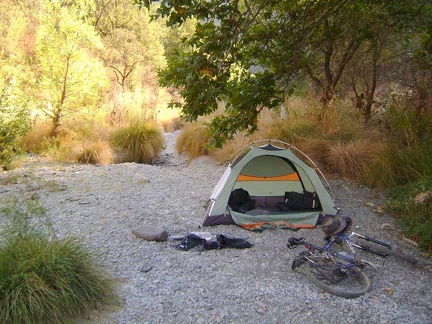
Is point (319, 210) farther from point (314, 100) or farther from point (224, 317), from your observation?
point (314, 100)

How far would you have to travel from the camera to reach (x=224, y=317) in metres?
3.30

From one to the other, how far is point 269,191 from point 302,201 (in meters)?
0.69

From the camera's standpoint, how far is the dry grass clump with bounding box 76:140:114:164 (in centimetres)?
1037

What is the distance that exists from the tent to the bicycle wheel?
4.67ft

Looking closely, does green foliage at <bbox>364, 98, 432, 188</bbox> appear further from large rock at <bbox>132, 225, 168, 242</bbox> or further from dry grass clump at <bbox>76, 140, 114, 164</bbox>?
dry grass clump at <bbox>76, 140, 114, 164</bbox>

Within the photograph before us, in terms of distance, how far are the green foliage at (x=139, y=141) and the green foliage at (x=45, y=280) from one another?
7.83 m

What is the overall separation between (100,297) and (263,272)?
5.54 feet

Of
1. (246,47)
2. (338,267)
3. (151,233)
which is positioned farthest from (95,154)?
(338,267)

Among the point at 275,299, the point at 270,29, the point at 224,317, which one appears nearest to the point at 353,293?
the point at 275,299

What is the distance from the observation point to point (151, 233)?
4.88 m

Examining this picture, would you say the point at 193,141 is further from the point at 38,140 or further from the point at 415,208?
the point at 415,208

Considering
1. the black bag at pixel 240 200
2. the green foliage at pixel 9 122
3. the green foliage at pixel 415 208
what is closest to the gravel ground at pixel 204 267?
the green foliage at pixel 415 208

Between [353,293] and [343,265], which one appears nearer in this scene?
[353,293]

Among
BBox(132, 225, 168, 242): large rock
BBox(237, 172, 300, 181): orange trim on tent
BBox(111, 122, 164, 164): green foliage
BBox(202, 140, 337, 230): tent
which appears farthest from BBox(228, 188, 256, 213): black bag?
BBox(111, 122, 164, 164): green foliage
